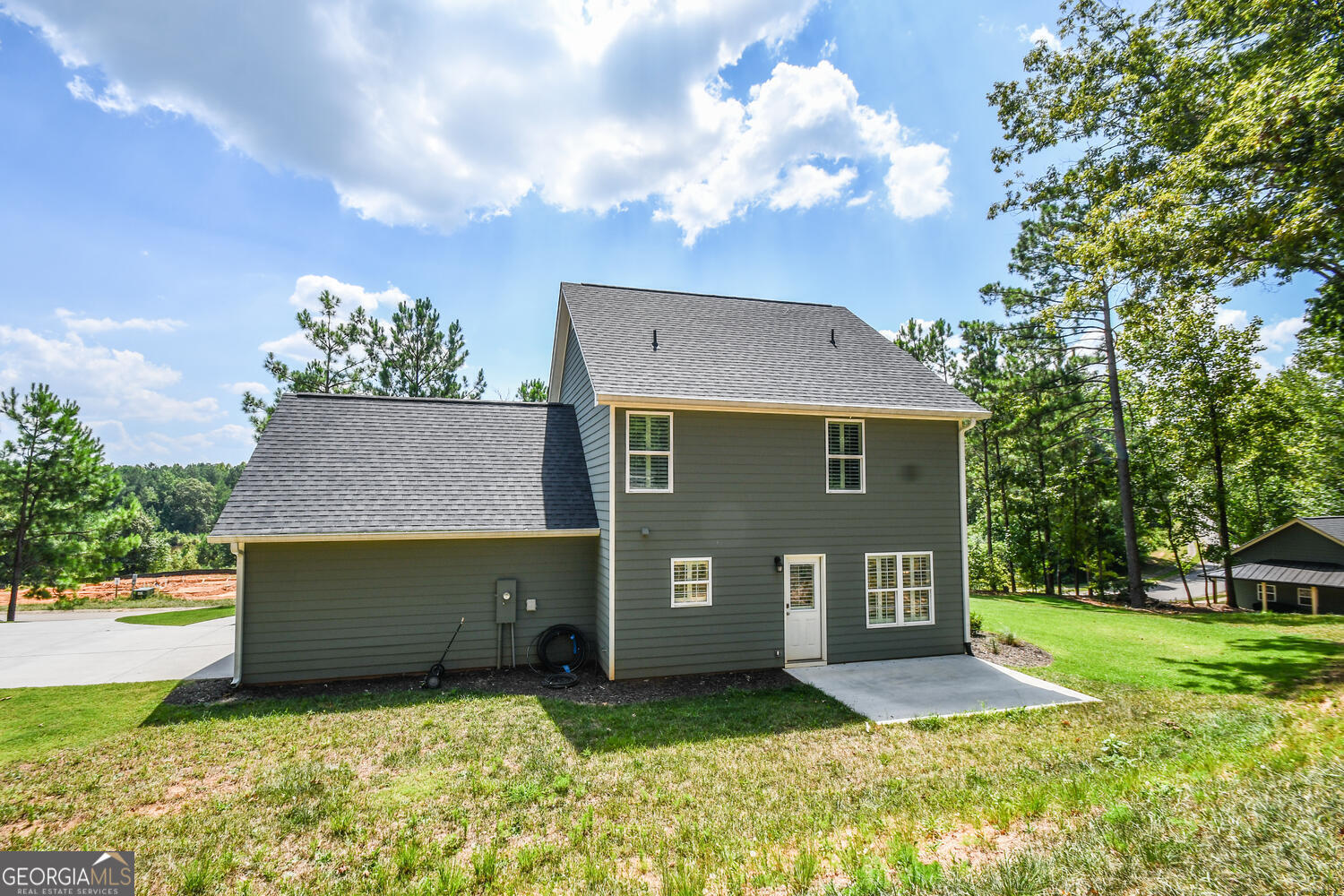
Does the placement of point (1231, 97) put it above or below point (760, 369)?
above

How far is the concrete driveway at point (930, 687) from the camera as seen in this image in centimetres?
793

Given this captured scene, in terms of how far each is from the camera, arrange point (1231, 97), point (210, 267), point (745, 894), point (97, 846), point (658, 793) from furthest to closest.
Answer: point (210, 267)
point (1231, 97)
point (658, 793)
point (97, 846)
point (745, 894)

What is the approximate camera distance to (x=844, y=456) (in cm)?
1041

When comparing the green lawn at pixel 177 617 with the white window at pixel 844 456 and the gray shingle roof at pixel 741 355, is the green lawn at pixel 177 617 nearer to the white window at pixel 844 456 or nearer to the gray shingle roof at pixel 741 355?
the gray shingle roof at pixel 741 355

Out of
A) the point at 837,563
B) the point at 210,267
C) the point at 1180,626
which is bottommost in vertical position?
the point at 1180,626

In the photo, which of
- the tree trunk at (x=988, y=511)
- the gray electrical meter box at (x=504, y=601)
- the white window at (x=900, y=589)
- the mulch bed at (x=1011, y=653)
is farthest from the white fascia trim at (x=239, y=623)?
the tree trunk at (x=988, y=511)

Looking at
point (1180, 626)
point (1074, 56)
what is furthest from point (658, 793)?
point (1074, 56)

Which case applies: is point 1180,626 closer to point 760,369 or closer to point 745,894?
point 760,369

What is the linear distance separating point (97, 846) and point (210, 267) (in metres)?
11.0

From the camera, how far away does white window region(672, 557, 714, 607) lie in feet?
31.0

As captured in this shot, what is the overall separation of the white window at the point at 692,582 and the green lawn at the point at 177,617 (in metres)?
14.0

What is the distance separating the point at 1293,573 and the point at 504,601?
26.8 m

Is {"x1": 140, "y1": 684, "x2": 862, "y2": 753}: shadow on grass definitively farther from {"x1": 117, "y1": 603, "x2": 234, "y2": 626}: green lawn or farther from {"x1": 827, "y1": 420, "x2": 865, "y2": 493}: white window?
{"x1": 117, "y1": 603, "x2": 234, "y2": 626}: green lawn

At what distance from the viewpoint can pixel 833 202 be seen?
14.3 metres
